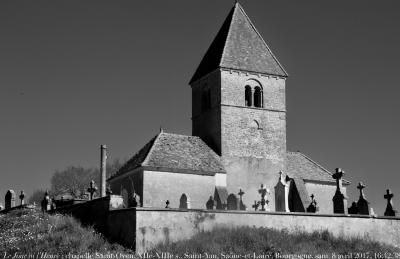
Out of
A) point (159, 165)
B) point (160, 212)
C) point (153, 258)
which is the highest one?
point (159, 165)

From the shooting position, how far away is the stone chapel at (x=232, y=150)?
133ft

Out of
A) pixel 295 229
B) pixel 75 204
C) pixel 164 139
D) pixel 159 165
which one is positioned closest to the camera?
pixel 295 229

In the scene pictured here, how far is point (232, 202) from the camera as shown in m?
42.3

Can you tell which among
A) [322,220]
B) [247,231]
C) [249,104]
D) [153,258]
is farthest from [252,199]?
[153,258]

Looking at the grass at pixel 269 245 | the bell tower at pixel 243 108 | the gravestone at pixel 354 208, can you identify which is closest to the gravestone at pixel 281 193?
the bell tower at pixel 243 108

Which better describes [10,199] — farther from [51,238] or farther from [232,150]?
[51,238]

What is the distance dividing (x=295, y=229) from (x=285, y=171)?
1444 centimetres

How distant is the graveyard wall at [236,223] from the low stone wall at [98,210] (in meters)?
0.90

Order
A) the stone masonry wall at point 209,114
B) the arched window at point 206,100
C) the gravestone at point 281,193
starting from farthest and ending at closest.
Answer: the arched window at point 206,100 → the stone masonry wall at point 209,114 → the gravestone at point 281,193

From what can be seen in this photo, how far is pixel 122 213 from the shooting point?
28.5 metres

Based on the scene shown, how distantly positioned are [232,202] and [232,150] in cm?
352

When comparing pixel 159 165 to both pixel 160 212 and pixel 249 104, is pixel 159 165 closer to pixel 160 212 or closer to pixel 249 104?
pixel 249 104

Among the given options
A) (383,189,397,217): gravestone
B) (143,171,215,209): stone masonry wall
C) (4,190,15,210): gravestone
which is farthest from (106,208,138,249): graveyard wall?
(4,190,15,210): gravestone

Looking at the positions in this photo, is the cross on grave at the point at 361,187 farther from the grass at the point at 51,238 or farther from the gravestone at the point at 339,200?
the grass at the point at 51,238
